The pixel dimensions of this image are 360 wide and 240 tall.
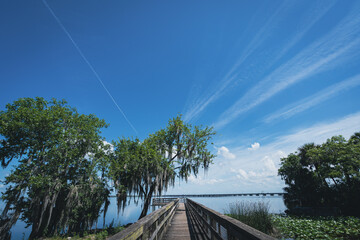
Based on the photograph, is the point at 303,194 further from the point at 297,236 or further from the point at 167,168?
the point at 167,168

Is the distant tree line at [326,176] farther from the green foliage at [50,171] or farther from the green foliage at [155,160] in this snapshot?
the green foliage at [50,171]

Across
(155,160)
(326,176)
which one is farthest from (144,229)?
(326,176)

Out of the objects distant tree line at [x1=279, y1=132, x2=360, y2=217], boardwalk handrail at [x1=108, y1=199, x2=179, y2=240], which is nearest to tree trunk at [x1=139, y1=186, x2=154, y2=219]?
boardwalk handrail at [x1=108, y1=199, x2=179, y2=240]

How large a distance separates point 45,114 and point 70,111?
3.40 m

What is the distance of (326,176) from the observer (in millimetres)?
17156

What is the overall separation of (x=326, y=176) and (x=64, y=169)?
2491 cm

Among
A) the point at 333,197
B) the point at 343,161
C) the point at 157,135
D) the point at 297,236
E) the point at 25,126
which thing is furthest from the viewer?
the point at 157,135

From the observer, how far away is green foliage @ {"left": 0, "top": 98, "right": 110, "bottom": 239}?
11.9 m

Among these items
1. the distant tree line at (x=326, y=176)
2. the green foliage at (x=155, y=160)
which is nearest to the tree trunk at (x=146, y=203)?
the green foliage at (x=155, y=160)

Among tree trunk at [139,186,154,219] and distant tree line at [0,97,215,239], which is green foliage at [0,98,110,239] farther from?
tree trunk at [139,186,154,219]

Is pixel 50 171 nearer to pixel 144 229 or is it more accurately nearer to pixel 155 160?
pixel 155 160

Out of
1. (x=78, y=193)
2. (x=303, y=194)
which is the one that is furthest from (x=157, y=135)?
(x=303, y=194)

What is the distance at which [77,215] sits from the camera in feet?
45.3

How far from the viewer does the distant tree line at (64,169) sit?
12.0 m
